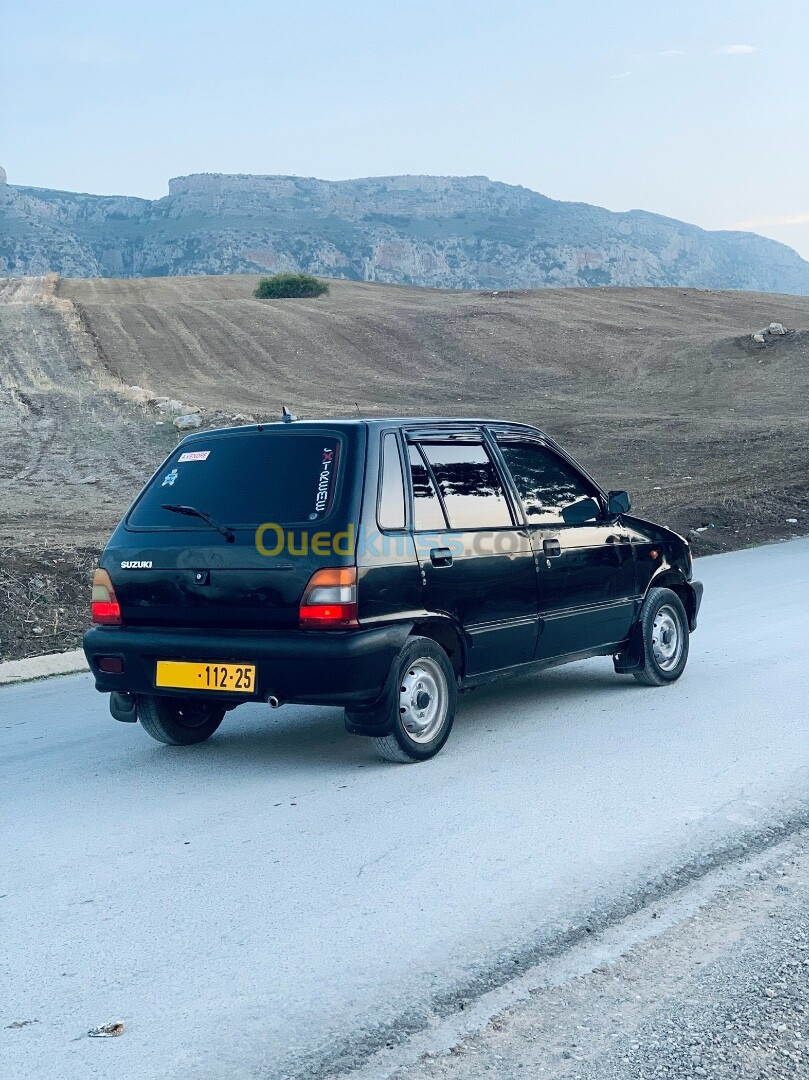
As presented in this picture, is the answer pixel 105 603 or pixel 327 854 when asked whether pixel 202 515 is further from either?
pixel 327 854

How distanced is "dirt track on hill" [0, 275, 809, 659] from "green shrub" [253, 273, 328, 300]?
3966 millimetres

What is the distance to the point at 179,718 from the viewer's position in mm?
7391

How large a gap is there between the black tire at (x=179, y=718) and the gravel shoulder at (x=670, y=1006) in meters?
3.50

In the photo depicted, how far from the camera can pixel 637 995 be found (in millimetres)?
3793

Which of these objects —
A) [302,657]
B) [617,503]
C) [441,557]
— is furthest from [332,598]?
[617,503]

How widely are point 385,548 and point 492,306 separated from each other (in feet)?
185

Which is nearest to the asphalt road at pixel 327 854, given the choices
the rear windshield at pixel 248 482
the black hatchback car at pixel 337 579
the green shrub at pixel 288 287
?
the black hatchback car at pixel 337 579

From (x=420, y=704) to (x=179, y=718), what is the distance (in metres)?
1.51

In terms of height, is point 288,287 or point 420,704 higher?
point 288,287

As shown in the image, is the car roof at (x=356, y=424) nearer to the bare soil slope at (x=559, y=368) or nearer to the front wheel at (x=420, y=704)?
the front wheel at (x=420, y=704)

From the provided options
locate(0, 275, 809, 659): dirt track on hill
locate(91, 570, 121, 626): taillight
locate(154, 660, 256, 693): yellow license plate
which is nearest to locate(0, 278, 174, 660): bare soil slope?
locate(0, 275, 809, 659): dirt track on hill

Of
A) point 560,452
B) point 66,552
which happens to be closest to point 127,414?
point 66,552

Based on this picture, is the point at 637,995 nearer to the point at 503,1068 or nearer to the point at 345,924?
the point at 503,1068

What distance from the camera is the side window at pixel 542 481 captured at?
7.69 metres
